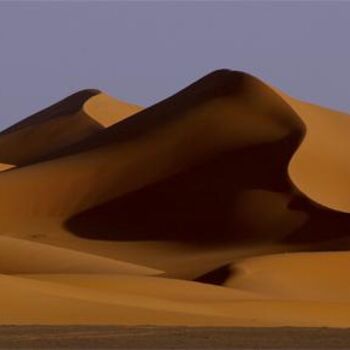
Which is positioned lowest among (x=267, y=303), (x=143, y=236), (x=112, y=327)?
(x=143, y=236)

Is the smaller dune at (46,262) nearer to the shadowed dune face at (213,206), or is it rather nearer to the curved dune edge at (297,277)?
the curved dune edge at (297,277)

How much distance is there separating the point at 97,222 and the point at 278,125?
28.7 ft

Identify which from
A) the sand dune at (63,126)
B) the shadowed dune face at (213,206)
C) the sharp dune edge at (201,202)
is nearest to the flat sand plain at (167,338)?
the sharp dune edge at (201,202)

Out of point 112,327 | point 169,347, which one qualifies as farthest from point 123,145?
point 169,347

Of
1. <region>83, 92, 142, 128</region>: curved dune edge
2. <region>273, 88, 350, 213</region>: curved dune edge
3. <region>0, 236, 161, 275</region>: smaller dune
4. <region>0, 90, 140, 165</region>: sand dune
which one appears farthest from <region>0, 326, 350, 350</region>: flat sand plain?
<region>83, 92, 142, 128</region>: curved dune edge

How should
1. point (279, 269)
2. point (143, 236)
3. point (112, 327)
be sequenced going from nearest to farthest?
point (112, 327)
point (279, 269)
point (143, 236)

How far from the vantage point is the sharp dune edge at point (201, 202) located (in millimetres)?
39406

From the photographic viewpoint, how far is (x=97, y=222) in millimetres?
55375

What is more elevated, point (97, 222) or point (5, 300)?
point (5, 300)

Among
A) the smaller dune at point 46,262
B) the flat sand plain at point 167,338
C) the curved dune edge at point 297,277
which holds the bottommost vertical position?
the curved dune edge at point 297,277

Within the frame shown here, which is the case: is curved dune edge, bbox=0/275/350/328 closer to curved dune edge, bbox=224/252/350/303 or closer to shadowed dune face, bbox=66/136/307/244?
curved dune edge, bbox=224/252/350/303

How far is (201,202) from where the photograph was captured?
5453cm

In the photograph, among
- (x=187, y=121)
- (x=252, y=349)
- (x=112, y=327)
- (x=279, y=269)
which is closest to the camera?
(x=252, y=349)

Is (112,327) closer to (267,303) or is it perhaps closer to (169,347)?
(169,347)
